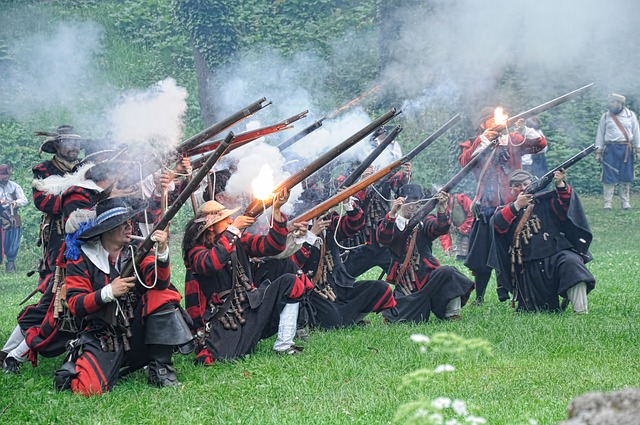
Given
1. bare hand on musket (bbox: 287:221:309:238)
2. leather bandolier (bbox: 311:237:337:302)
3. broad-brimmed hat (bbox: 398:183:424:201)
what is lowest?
leather bandolier (bbox: 311:237:337:302)

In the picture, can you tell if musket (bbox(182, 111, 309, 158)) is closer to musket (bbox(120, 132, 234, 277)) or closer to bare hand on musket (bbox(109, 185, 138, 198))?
bare hand on musket (bbox(109, 185, 138, 198))

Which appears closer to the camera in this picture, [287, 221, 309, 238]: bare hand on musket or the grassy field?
the grassy field

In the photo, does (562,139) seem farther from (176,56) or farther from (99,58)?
(99,58)

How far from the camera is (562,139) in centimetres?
2262

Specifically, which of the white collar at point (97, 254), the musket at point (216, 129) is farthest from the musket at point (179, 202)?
the musket at point (216, 129)

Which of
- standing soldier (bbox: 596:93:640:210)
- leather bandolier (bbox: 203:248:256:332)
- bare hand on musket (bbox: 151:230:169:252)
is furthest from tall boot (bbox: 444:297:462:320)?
standing soldier (bbox: 596:93:640:210)

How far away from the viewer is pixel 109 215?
7207 mm

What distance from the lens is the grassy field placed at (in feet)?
20.5

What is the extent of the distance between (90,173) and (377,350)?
2767 mm

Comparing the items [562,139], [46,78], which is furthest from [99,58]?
[562,139]

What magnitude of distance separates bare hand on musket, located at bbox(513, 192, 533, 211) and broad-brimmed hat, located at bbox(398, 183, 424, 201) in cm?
109

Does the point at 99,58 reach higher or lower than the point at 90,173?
higher

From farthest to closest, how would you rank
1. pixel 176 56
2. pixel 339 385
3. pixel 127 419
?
pixel 176 56 < pixel 339 385 < pixel 127 419

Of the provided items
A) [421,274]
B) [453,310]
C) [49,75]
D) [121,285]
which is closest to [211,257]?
[121,285]
